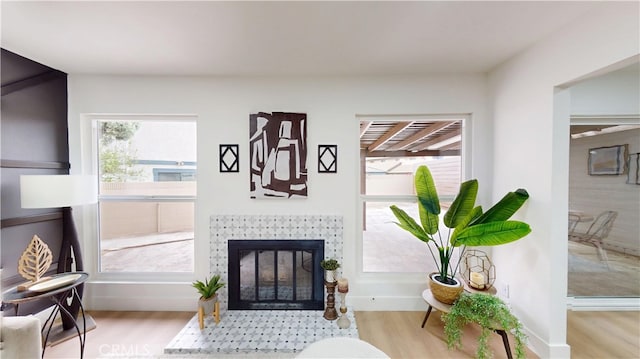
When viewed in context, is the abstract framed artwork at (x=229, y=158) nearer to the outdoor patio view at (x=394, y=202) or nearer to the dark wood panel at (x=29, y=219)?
the outdoor patio view at (x=394, y=202)

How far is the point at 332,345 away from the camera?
53.4 inches

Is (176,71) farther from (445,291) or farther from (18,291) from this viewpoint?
(445,291)

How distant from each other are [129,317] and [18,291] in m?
0.87

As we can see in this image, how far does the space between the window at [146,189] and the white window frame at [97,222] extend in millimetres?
29

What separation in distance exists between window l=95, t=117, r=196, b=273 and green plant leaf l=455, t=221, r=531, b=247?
2595mm

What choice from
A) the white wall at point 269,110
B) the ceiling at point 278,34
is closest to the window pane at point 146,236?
the white wall at point 269,110

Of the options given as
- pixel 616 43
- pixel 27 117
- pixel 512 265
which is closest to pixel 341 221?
pixel 512 265

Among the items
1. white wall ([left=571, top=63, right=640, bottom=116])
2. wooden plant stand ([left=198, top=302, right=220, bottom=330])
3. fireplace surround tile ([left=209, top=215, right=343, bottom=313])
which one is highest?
white wall ([left=571, top=63, right=640, bottom=116])

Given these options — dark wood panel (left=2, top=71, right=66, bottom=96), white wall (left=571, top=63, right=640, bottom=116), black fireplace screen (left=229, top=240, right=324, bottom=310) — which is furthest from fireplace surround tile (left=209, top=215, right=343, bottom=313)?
white wall (left=571, top=63, right=640, bottom=116)

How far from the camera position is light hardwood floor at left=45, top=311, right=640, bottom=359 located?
1.81m

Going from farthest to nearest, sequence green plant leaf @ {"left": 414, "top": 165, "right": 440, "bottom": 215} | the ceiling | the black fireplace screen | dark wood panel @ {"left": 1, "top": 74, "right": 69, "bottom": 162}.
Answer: the black fireplace screen, green plant leaf @ {"left": 414, "top": 165, "right": 440, "bottom": 215}, dark wood panel @ {"left": 1, "top": 74, "right": 69, "bottom": 162}, the ceiling

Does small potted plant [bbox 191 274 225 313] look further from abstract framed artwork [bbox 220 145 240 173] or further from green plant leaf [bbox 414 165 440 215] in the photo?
green plant leaf [bbox 414 165 440 215]

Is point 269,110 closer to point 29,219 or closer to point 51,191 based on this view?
point 51,191

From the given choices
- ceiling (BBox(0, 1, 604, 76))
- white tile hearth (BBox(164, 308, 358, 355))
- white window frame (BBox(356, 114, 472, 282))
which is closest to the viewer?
ceiling (BBox(0, 1, 604, 76))
